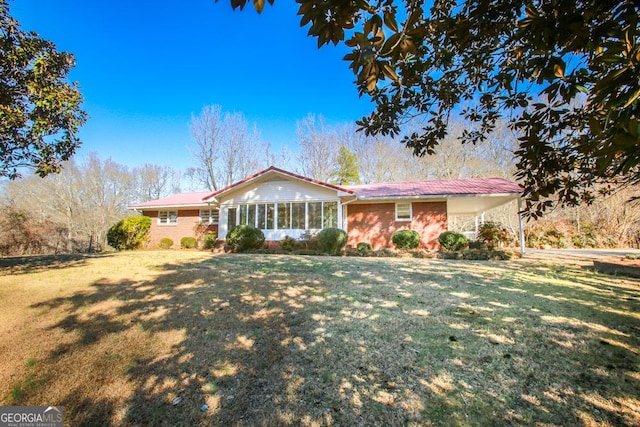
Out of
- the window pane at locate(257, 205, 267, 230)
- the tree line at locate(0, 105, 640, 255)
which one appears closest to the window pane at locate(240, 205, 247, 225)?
the window pane at locate(257, 205, 267, 230)

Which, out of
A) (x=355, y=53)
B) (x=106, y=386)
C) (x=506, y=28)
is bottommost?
(x=106, y=386)

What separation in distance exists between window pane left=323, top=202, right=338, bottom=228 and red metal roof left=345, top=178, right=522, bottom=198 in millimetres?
1514

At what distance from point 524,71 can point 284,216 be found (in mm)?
12991

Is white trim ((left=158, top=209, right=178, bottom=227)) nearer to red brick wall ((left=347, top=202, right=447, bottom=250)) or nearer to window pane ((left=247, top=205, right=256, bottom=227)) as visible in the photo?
window pane ((left=247, top=205, right=256, bottom=227))

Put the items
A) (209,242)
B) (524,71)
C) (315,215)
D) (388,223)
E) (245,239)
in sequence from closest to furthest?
(524,71), (245,239), (315,215), (388,223), (209,242)

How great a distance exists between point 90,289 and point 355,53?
6110 mm

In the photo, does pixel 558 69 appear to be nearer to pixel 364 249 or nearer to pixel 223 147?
pixel 364 249

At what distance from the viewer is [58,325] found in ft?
11.8

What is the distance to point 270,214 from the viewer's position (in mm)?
15555

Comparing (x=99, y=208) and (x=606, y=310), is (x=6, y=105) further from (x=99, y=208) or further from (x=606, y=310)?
(x=99, y=208)

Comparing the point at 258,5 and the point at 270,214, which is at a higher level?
the point at 258,5

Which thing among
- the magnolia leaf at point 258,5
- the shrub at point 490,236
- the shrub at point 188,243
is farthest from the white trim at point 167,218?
the magnolia leaf at point 258,5

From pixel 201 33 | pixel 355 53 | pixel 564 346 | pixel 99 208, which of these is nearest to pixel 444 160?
pixel 201 33

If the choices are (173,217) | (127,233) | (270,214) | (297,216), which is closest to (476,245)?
(297,216)
